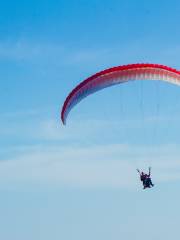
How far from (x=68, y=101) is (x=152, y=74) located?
5.59m

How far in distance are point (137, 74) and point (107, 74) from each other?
71.8 inches

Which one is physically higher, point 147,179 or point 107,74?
point 107,74

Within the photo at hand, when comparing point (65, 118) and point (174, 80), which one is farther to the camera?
point (65, 118)

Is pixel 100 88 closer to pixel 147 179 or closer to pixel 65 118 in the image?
pixel 65 118

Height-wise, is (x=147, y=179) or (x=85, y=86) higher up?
(x=85, y=86)

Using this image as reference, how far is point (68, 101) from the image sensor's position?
5016 centimetres

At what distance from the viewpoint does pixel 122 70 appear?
48719 mm

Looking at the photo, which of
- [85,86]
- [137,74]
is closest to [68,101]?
[85,86]

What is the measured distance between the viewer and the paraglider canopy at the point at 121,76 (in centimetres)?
4822

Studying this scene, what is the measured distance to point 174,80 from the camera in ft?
158

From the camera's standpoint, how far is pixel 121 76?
49000 mm

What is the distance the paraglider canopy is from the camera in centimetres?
4822

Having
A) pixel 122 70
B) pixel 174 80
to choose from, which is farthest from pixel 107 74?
pixel 174 80

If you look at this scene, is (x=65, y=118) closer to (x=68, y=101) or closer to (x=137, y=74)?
(x=68, y=101)
